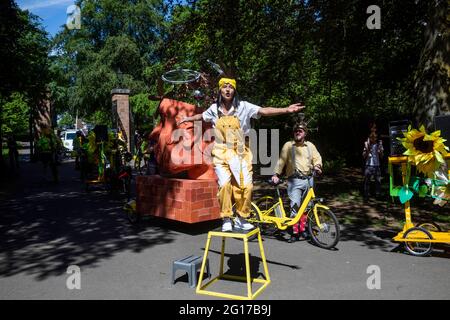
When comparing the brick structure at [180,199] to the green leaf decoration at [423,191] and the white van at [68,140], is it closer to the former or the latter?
the green leaf decoration at [423,191]

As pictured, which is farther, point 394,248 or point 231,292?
point 394,248

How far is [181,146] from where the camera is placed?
740 centimetres

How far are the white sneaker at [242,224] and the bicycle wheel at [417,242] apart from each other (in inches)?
98.9

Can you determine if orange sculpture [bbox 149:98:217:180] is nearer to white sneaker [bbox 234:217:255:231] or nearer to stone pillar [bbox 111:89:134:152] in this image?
white sneaker [bbox 234:217:255:231]

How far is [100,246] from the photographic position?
6402mm

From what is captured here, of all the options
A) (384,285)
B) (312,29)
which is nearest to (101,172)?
(312,29)

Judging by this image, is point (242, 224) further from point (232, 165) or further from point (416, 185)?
point (416, 185)

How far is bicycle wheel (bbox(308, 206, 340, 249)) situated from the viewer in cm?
619

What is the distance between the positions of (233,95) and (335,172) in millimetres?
12931

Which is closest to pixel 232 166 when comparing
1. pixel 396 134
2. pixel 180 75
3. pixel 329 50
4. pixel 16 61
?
pixel 180 75

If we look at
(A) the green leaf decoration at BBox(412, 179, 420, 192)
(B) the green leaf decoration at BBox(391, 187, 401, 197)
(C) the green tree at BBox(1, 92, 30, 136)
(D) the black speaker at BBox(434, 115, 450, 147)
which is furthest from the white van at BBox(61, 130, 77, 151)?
(D) the black speaker at BBox(434, 115, 450, 147)

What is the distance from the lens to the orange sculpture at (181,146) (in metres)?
→ 7.30

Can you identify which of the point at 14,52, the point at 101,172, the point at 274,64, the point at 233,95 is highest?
the point at 14,52

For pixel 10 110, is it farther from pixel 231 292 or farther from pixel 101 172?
pixel 231 292
